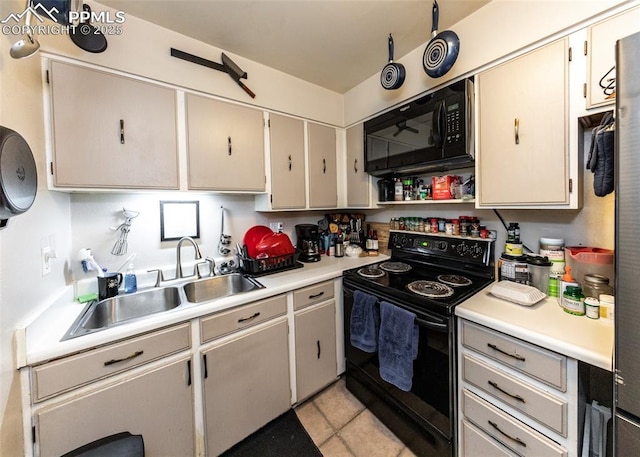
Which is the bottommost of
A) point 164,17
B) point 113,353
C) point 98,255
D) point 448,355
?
point 448,355

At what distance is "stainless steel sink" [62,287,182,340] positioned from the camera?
1.19 meters

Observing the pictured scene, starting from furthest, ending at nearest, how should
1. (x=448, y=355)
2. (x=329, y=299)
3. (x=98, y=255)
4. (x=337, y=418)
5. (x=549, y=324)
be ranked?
1. (x=329, y=299)
2. (x=337, y=418)
3. (x=98, y=255)
4. (x=448, y=355)
5. (x=549, y=324)

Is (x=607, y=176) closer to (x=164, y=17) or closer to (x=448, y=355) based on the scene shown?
(x=448, y=355)

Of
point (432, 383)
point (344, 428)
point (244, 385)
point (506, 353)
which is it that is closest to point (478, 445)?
point (432, 383)

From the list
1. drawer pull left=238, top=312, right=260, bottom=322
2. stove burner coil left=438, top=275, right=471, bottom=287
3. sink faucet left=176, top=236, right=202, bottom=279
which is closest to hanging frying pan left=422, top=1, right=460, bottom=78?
stove burner coil left=438, top=275, right=471, bottom=287

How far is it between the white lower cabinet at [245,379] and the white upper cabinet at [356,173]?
117cm

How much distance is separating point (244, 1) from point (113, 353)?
72.0 inches

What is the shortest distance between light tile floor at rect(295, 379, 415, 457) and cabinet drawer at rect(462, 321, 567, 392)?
828mm

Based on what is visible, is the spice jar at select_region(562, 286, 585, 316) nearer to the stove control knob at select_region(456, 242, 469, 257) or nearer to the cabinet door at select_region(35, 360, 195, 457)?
the stove control knob at select_region(456, 242, 469, 257)

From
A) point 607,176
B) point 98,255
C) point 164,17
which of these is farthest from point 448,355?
point 164,17

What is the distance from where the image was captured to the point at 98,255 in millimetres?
1491

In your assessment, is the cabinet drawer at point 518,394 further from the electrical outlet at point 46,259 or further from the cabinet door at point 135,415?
the electrical outlet at point 46,259

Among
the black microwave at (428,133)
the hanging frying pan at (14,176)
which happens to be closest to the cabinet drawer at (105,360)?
the hanging frying pan at (14,176)

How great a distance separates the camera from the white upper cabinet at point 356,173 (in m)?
2.18
